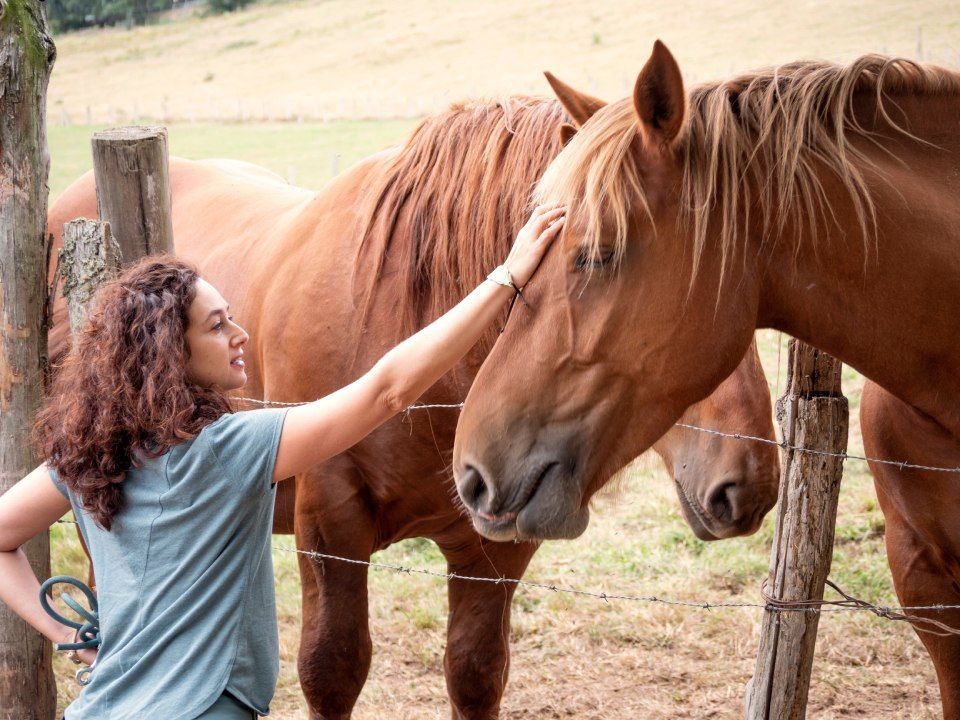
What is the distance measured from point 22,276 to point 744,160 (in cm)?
204

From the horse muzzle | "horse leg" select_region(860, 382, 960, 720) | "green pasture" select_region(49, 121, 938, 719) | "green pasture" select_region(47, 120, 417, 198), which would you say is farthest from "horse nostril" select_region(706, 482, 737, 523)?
"green pasture" select_region(47, 120, 417, 198)

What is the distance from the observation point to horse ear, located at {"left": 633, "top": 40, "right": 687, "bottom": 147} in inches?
60.4

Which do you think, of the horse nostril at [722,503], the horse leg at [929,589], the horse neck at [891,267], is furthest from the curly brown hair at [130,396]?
the horse leg at [929,589]

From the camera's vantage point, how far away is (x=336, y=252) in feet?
8.99

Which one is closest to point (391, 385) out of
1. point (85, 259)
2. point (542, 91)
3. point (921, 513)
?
point (85, 259)

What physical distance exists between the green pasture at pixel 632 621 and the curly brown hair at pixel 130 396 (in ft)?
4.87

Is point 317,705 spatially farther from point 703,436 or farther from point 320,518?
point 703,436

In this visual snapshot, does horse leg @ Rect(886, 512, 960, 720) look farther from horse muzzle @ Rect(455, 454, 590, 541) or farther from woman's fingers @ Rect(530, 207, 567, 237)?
woman's fingers @ Rect(530, 207, 567, 237)

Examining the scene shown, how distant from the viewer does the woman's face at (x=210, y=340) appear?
5.60 feet

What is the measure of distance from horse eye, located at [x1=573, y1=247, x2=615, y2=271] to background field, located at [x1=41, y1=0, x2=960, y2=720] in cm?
67

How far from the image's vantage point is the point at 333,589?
2.77 metres

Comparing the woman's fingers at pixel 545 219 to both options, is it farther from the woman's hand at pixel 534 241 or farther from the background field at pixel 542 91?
the background field at pixel 542 91

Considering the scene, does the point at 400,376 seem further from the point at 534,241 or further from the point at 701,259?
the point at 701,259

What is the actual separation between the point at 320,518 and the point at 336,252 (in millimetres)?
823
